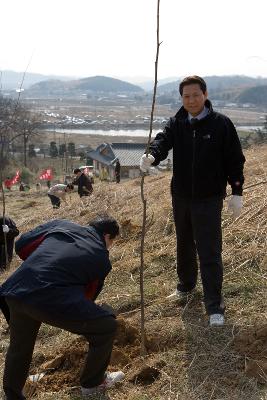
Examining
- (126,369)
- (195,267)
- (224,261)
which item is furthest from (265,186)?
(126,369)

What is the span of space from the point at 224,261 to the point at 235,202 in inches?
41.7

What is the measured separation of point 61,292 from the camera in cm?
222

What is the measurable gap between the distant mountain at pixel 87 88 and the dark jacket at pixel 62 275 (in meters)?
156

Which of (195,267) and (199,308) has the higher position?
(195,267)

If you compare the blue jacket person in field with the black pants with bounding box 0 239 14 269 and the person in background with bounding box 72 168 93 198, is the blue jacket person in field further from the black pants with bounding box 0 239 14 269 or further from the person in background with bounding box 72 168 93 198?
the person in background with bounding box 72 168 93 198

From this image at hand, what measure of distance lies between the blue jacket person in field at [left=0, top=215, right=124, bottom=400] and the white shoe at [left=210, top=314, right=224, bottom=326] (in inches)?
33.1

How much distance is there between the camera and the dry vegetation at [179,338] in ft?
8.63

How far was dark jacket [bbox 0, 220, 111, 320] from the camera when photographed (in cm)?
221

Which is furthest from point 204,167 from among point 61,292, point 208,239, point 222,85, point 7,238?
point 222,85

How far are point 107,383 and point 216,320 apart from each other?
82cm

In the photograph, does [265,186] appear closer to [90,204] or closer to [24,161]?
[90,204]

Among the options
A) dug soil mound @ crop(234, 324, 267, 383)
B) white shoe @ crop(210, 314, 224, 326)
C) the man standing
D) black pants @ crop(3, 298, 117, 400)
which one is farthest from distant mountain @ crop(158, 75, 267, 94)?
black pants @ crop(3, 298, 117, 400)

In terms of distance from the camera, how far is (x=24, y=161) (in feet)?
128

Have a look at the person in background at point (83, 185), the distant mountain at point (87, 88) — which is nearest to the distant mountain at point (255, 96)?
the distant mountain at point (87, 88)
